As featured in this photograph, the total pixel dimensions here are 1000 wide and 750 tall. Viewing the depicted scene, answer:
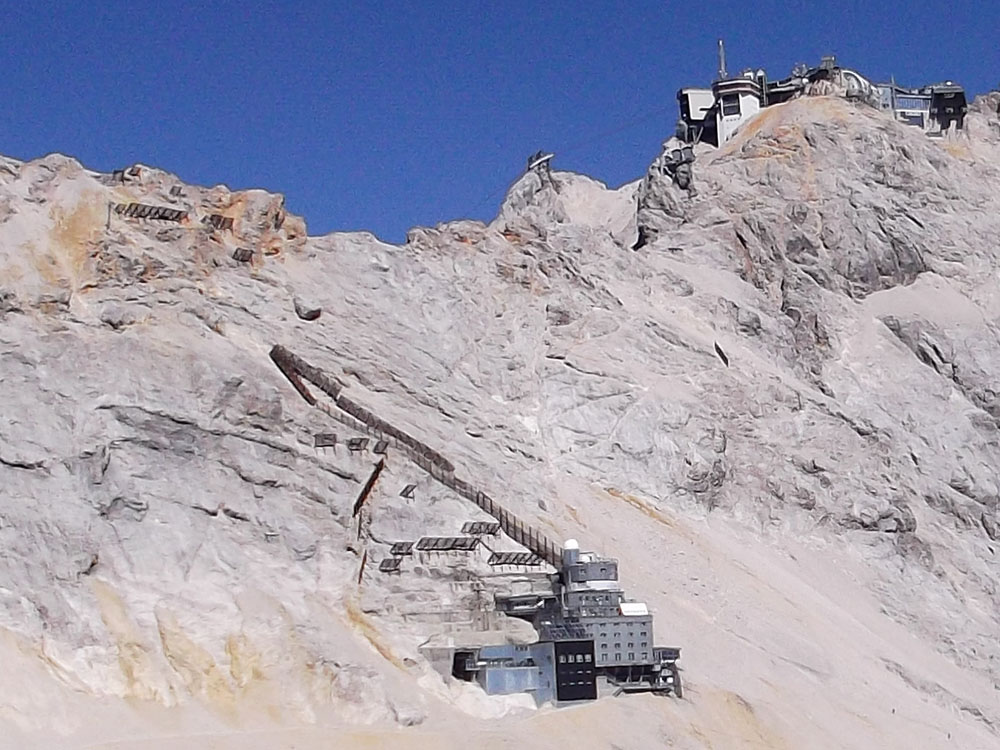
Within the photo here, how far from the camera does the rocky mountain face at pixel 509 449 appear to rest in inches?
1778

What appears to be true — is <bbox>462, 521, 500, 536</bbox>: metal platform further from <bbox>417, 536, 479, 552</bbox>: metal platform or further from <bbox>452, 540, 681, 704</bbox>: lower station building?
<bbox>452, 540, 681, 704</bbox>: lower station building

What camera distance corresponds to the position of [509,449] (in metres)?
61.2

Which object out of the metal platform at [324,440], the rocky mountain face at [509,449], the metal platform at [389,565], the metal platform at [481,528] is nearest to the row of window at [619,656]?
the rocky mountain face at [509,449]

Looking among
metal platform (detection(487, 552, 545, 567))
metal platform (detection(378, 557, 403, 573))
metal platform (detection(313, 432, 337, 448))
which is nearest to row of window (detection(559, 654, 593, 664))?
metal platform (detection(487, 552, 545, 567))

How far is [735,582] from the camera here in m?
57.8

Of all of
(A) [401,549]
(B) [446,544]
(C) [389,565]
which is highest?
(B) [446,544]

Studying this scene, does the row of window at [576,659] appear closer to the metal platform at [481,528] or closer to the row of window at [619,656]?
the row of window at [619,656]

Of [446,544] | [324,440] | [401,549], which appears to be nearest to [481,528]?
[446,544]

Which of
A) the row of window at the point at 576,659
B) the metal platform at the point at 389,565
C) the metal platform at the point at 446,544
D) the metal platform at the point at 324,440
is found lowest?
the row of window at the point at 576,659

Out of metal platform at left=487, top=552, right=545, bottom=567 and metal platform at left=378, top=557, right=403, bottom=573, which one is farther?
metal platform at left=487, top=552, right=545, bottom=567

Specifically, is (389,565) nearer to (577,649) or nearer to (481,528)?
(481,528)

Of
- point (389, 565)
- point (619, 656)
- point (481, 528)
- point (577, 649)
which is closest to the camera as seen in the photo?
point (577, 649)

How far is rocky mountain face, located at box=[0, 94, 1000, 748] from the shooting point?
45156 mm

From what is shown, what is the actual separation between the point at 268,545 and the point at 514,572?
830cm
